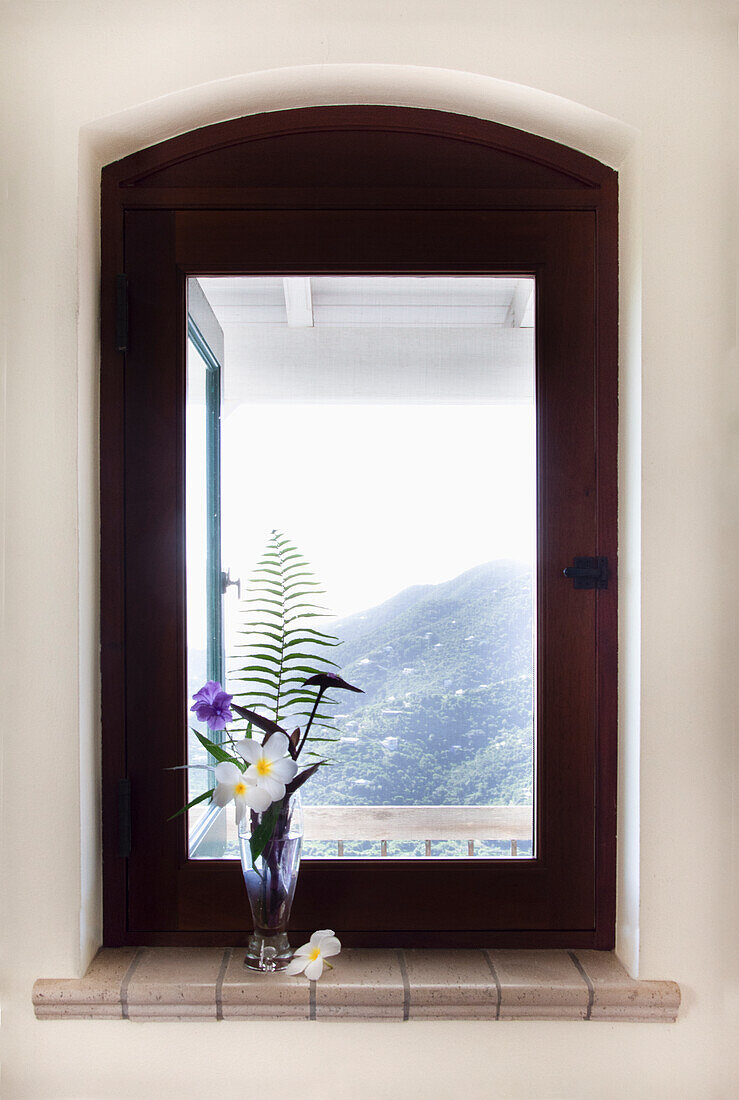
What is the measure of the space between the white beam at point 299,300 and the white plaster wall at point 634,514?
0.27 m

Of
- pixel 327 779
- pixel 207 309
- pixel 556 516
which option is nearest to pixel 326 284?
pixel 207 309

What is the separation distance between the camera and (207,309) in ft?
4.10

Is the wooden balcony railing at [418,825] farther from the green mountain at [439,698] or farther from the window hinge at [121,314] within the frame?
the window hinge at [121,314]

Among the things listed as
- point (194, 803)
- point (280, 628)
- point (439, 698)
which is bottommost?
point (194, 803)

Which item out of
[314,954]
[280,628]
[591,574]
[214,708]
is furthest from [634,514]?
[314,954]

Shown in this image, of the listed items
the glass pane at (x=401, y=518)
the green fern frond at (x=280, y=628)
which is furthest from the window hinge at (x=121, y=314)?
the green fern frond at (x=280, y=628)

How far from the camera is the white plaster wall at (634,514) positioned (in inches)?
44.6

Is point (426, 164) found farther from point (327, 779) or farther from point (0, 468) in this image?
point (327, 779)

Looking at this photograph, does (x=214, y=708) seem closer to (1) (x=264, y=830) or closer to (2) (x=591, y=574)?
(1) (x=264, y=830)

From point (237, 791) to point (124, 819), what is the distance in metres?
0.25

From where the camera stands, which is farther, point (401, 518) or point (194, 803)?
point (401, 518)

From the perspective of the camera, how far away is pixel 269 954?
A: 1141 mm

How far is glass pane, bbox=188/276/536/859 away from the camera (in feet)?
4.05

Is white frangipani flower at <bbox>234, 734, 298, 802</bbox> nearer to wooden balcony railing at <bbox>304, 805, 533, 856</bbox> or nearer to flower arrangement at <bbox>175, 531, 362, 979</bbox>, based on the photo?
flower arrangement at <bbox>175, 531, 362, 979</bbox>
